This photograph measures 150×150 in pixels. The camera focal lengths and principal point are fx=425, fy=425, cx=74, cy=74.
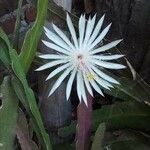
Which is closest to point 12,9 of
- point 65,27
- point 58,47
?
point 65,27

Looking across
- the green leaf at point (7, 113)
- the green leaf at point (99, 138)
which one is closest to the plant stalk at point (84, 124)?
the green leaf at point (99, 138)

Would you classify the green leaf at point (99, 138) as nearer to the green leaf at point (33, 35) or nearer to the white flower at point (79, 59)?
the white flower at point (79, 59)

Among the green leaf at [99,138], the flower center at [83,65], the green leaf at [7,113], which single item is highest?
the flower center at [83,65]

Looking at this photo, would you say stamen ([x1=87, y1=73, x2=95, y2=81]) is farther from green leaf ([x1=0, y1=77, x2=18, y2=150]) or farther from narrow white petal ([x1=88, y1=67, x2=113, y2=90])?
green leaf ([x1=0, y1=77, x2=18, y2=150])

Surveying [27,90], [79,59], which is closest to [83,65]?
[79,59]

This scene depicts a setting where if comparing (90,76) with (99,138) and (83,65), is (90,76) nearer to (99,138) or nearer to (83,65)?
(83,65)

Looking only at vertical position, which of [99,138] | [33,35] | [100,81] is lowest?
[99,138]

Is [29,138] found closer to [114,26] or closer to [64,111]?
[64,111]

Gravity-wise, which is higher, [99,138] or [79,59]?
[79,59]
